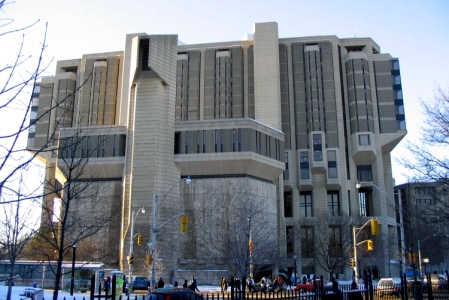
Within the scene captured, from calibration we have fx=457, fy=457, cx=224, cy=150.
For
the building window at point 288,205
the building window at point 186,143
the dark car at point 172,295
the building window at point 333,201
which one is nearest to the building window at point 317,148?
the building window at point 333,201

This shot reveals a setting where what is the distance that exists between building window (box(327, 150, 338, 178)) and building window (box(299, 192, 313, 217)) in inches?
309

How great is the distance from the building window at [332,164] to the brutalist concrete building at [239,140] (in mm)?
225

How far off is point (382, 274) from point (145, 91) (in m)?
62.3

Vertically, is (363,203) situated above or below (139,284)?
above

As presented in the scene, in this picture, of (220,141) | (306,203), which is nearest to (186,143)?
(220,141)

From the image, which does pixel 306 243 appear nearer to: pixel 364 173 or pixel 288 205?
pixel 288 205

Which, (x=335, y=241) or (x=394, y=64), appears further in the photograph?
(x=394, y=64)

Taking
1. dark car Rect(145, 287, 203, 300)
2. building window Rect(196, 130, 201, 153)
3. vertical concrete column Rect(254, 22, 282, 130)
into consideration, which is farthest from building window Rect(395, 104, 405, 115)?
dark car Rect(145, 287, 203, 300)

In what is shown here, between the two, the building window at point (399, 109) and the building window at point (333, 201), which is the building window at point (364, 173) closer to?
the building window at point (333, 201)

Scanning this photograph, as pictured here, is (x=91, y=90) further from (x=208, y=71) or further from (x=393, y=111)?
(x=393, y=111)

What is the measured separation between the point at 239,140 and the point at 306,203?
29228 millimetres

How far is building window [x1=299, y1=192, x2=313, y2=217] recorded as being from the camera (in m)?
103

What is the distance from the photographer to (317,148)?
10069 centimetres

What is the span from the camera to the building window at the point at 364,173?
103m
